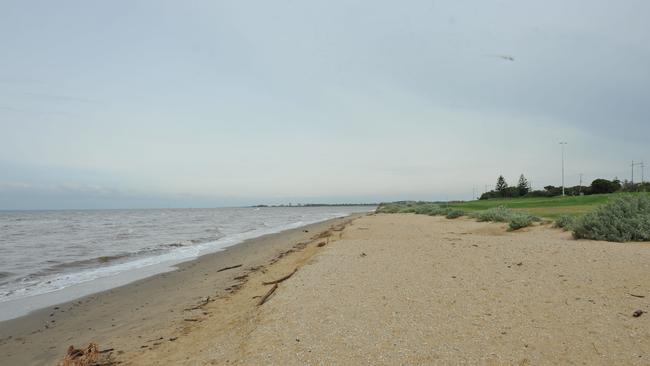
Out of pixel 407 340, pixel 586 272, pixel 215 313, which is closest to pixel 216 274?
pixel 215 313

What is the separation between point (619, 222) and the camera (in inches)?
436

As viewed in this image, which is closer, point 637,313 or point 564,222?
point 637,313

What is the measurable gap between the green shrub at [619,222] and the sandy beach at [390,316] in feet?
4.57

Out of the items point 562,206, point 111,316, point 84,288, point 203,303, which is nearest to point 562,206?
point 562,206

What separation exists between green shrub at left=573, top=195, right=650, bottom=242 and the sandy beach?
4.57ft

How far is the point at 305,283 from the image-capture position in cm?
714

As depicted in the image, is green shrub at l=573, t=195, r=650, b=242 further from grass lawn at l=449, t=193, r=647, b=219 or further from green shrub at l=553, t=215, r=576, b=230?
green shrub at l=553, t=215, r=576, b=230

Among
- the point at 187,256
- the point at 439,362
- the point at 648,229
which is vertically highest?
the point at 648,229

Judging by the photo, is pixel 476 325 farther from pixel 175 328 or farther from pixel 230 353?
pixel 175 328

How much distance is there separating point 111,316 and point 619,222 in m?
13.3

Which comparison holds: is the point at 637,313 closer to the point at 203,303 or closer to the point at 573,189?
the point at 203,303

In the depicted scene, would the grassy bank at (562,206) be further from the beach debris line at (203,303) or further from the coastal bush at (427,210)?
the beach debris line at (203,303)

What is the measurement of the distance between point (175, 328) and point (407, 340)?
12.8ft

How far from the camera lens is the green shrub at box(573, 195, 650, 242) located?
1076cm
